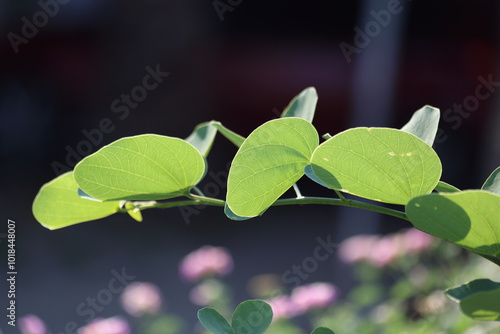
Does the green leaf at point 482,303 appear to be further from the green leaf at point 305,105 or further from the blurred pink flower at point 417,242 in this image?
the blurred pink flower at point 417,242

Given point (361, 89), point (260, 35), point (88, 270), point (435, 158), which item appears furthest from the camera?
point (260, 35)

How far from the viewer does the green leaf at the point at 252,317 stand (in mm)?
279

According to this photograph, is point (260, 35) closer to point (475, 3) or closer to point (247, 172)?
point (475, 3)

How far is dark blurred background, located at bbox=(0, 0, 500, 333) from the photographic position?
3.66 m

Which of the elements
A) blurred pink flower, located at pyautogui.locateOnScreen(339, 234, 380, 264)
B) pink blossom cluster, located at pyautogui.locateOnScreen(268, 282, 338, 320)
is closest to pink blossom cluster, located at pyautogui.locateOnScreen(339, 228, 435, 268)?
blurred pink flower, located at pyautogui.locateOnScreen(339, 234, 380, 264)

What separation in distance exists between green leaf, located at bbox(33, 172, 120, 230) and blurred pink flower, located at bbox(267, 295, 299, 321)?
92 cm

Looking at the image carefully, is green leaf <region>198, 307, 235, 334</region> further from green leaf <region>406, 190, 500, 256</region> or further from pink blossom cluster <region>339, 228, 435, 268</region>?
pink blossom cluster <region>339, 228, 435, 268</region>

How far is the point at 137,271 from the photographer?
3002mm

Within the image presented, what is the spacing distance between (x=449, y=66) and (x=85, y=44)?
7.46 ft

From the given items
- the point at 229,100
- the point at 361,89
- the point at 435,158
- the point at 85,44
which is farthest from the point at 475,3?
the point at 435,158

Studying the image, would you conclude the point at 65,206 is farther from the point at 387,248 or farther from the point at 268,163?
the point at 387,248

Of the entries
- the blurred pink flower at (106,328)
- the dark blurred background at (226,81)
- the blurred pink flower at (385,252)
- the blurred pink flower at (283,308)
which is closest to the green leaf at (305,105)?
the blurred pink flower at (106,328)

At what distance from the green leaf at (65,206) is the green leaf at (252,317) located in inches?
3.8

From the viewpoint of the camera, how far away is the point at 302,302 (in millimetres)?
1267
